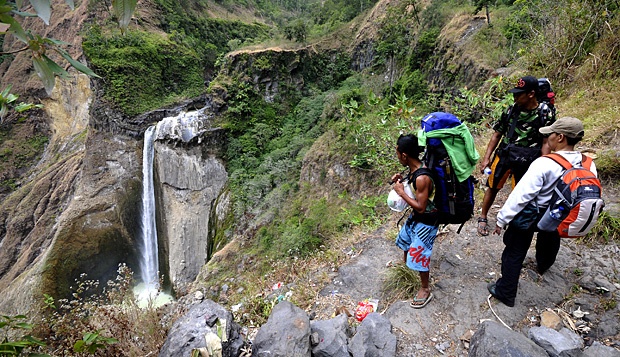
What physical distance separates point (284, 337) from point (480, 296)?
1856 millimetres

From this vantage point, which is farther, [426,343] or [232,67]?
[232,67]

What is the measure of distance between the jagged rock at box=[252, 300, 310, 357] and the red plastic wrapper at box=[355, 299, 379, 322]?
2.52 ft

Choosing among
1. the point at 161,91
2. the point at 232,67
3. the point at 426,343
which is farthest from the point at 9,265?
the point at 426,343

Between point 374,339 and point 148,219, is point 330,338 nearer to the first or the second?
point 374,339

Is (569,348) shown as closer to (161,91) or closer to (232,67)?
(232,67)

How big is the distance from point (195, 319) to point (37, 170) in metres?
29.1

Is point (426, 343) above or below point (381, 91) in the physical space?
below

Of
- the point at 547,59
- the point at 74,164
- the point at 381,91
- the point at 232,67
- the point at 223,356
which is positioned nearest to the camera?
the point at 223,356

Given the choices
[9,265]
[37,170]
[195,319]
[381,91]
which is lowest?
[9,265]

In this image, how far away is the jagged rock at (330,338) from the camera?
7.23 ft

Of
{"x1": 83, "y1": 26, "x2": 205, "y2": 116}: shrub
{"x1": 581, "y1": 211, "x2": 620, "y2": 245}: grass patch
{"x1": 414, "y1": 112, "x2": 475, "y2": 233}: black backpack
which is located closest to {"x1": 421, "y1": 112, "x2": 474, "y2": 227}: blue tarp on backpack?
{"x1": 414, "y1": 112, "x2": 475, "y2": 233}: black backpack

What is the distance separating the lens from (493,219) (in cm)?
392

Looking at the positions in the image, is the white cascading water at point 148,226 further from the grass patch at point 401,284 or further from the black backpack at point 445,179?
the black backpack at point 445,179

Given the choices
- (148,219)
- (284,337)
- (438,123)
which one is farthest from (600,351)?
(148,219)
